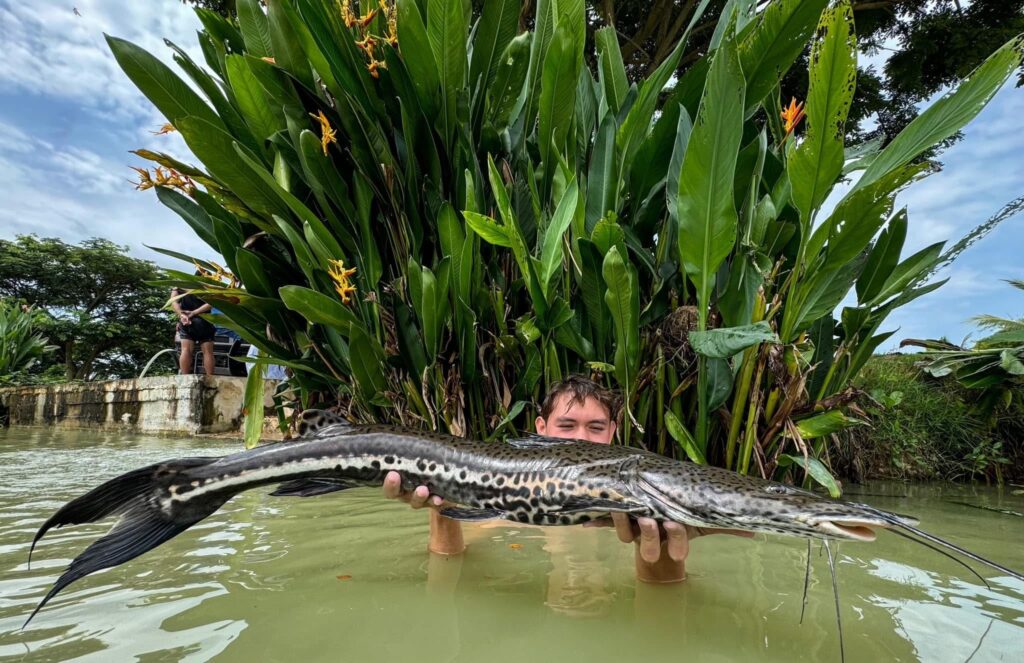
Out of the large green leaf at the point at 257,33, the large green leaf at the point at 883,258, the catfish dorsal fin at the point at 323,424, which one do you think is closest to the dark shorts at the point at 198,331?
the large green leaf at the point at 257,33

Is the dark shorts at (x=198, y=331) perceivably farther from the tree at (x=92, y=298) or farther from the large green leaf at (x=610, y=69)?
the tree at (x=92, y=298)

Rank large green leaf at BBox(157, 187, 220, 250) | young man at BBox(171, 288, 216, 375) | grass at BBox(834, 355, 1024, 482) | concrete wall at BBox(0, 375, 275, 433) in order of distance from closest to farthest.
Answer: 1. large green leaf at BBox(157, 187, 220, 250)
2. grass at BBox(834, 355, 1024, 482)
3. concrete wall at BBox(0, 375, 275, 433)
4. young man at BBox(171, 288, 216, 375)

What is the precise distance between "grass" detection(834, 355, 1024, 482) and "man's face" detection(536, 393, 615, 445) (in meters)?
5.29

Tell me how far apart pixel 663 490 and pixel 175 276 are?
8.36 feet

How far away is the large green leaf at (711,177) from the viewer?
1879 millimetres

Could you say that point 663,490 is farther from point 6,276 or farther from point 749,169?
point 6,276

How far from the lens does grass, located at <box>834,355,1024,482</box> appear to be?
688 cm

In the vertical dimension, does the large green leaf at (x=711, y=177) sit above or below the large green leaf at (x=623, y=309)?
above

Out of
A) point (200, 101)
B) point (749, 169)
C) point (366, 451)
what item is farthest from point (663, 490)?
point (200, 101)

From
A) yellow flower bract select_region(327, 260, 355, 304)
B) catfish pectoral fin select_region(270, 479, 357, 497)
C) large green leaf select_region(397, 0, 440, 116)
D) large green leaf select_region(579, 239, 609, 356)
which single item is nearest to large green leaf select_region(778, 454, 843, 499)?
large green leaf select_region(579, 239, 609, 356)

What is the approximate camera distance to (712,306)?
94.9 inches

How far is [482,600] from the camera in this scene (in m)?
2.12

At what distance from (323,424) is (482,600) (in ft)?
3.14

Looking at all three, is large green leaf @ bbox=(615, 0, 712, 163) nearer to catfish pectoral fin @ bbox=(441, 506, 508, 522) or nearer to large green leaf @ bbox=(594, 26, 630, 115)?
large green leaf @ bbox=(594, 26, 630, 115)
